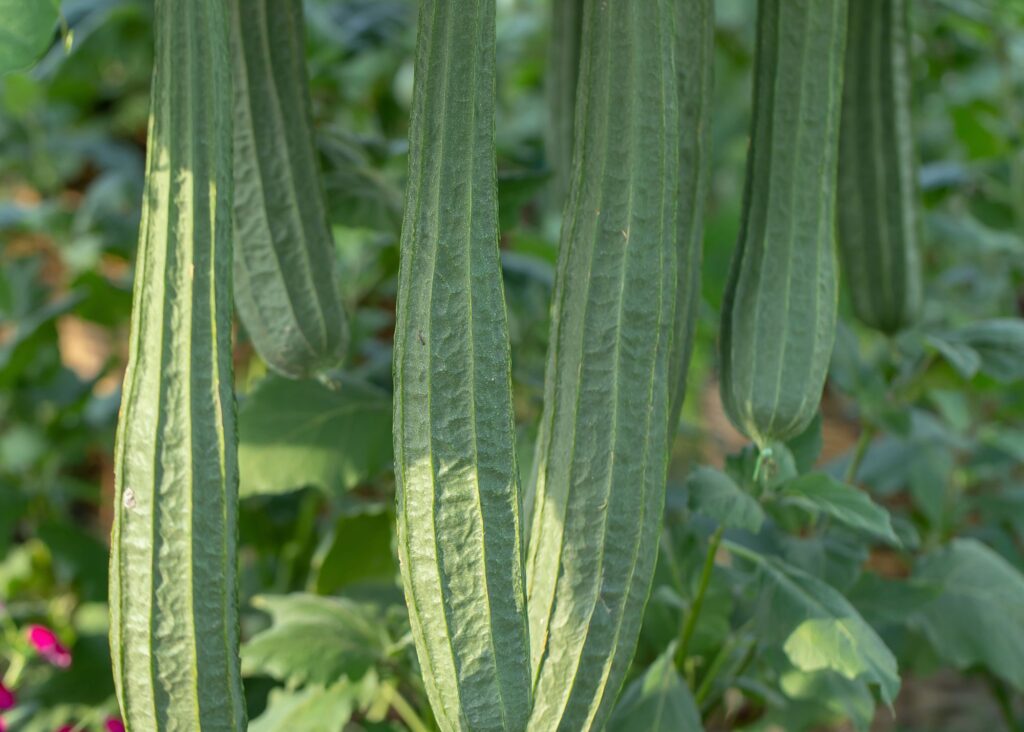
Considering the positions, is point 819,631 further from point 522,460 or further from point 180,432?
A: point 180,432

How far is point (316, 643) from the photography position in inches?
55.8

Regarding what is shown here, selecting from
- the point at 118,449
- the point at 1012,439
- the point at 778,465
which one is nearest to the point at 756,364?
the point at 778,465

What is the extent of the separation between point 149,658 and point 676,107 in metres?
0.65

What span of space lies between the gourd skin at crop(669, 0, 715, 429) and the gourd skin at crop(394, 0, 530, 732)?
9.5 inches

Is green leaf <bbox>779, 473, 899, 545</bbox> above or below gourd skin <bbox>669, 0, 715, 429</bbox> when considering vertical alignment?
below

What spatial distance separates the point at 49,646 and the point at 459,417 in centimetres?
103

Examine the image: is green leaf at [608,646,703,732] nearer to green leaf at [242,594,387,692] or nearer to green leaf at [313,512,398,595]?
green leaf at [242,594,387,692]

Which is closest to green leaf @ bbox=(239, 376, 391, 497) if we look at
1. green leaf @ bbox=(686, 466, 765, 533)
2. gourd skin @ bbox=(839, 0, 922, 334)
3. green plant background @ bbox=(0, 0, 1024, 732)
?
green plant background @ bbox=(0, 0, 1024, 732)

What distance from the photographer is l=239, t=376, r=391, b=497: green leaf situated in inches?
62.1

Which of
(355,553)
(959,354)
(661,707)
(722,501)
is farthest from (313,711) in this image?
(959,354)

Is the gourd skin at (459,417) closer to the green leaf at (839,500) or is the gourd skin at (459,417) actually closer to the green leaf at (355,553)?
the green leaf at (839,500)

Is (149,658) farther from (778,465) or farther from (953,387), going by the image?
(953,387)

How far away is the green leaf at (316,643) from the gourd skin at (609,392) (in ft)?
1.43

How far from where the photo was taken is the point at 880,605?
1.54m
